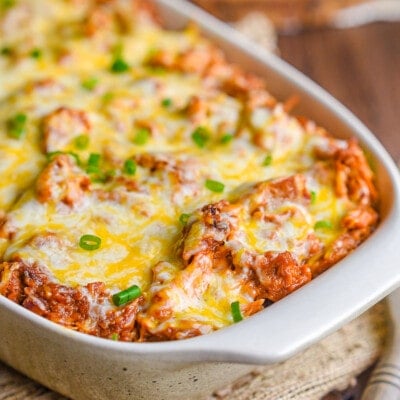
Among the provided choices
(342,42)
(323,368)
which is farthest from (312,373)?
(342,42)

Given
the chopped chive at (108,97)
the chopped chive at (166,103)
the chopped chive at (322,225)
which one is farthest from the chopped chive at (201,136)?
the chopped chive at (322,225)

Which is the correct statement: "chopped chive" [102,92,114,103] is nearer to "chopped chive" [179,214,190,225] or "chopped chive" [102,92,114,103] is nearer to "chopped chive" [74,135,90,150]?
"chopped chive" [74,135,90,150]

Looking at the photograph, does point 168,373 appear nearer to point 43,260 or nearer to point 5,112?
point 43,260

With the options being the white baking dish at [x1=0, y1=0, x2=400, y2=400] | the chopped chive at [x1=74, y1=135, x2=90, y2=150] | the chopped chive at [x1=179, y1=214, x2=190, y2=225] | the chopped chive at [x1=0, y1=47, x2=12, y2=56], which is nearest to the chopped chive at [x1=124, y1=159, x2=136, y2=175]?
the chopped chive at [x1=74, y1=135, x2=90, y2=150]

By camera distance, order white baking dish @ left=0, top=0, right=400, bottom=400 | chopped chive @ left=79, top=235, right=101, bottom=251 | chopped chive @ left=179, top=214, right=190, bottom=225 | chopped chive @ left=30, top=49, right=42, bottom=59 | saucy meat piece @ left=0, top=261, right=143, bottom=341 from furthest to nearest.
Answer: chopped chive @ left=30, top=49, right=42, bottom=59
chopped chive @ left=179, top=214, right=190, bottom=225
chopped chive @ left=79, top=235, right=101, bottom=251
saucy meat piece @ left=0, top=261, right=143, bottom=341
white baking dish @ left=0, top=0, right=400, bottom=400

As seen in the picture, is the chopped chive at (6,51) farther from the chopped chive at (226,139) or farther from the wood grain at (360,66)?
the wood grain at (360,66)

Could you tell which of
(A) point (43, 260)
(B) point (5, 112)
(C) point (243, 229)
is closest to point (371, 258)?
(C) point (243, 229)

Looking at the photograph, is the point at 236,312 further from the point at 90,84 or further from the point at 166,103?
the point at 90,84
